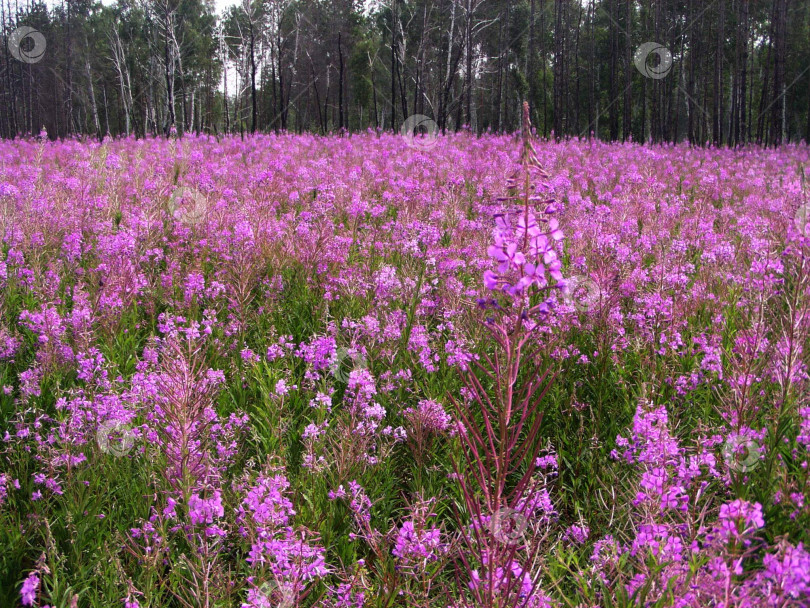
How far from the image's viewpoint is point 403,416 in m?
2.97

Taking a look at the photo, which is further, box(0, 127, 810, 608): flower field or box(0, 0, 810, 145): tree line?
box(0, 0, 810, 145): tree line

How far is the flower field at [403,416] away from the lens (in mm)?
1630

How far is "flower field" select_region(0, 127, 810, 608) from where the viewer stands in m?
1.63

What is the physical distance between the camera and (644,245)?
5293 millimetres

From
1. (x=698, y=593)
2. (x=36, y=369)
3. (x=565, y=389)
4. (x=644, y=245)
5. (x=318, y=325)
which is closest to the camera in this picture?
(x=698, y=593)

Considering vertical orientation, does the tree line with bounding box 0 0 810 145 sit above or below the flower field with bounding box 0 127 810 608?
above

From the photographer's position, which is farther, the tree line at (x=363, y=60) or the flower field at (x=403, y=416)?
the tree line at (x=363, y=60)

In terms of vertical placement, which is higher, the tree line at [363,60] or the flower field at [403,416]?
the tree line at [363,60]

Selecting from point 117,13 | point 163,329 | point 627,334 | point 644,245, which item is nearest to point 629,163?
point 644,245

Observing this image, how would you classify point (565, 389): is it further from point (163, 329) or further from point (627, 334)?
point (163, 329)

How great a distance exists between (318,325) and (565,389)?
5.50 ft

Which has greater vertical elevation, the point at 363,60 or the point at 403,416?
the point at 363,60

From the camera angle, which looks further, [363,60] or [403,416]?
[363,60]

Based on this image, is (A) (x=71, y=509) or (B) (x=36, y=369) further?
(B) (x=36, y=369)
